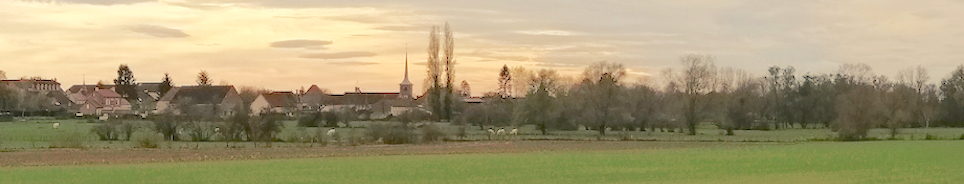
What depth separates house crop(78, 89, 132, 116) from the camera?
131 metres

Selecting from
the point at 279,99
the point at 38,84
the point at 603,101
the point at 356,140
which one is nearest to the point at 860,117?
the point at 603,101

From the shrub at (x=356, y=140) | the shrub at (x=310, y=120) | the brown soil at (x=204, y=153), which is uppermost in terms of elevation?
the shrub at (x=310, y=120)

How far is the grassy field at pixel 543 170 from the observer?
2519cm

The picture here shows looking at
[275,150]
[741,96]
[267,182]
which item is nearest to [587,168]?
[267,182]

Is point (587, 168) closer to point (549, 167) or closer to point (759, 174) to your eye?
point (549, 167)

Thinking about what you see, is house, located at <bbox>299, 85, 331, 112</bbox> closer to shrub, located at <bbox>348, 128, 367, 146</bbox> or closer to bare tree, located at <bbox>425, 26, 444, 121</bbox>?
bare tree, located at <bbox>425, 26, 444, 121</bbox>

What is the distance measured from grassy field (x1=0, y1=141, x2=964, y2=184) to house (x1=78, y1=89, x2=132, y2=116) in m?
107

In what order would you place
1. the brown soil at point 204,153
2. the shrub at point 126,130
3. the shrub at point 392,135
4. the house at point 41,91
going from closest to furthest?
the brown soil at point 204,153
the shrub at point 392,135
the shrub at point 126,130
the house at point 41,91

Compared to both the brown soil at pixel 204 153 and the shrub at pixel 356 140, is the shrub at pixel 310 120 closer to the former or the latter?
the shrub at pixel 356 140

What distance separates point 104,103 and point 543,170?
121257 millimetres

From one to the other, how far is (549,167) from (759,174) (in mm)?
7132

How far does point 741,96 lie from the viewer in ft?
306

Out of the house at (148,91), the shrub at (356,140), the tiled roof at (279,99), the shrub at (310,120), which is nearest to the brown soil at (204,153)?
the shrub at (356,140)

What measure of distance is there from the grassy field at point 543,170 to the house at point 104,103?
106832 millimetres
